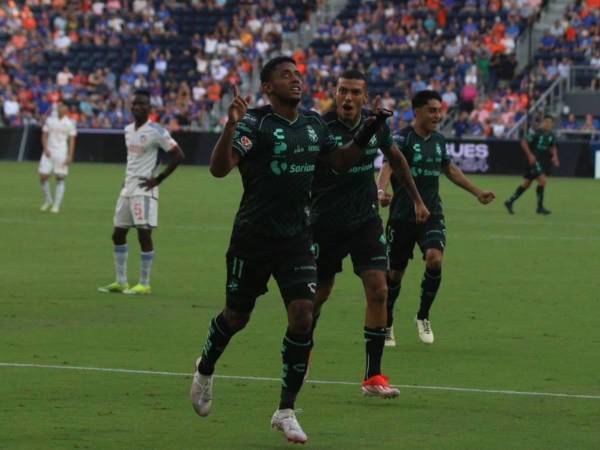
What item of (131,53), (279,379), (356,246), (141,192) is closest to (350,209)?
(356,246)

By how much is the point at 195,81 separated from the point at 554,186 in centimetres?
1876

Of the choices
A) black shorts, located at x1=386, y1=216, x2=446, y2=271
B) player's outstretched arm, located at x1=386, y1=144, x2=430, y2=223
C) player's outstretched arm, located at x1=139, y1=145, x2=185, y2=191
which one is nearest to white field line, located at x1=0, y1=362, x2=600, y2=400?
player's outstretched arm, located at x1=386, y1=144, x2=430, y2=223

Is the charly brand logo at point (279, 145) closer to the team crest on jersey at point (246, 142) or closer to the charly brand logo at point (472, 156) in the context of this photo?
the team crest on jersey at point (246, 142)

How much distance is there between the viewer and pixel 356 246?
1116cm

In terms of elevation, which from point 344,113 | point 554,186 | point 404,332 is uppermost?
point 344,113

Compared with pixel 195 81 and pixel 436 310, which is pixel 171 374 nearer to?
pixel 436 310

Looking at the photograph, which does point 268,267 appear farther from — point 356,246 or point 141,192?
point 141,192

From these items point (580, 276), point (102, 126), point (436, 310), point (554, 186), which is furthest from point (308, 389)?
point (102, 126)

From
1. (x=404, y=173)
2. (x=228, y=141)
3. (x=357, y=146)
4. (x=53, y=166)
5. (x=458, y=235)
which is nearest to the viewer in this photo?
(x=228, y=141)

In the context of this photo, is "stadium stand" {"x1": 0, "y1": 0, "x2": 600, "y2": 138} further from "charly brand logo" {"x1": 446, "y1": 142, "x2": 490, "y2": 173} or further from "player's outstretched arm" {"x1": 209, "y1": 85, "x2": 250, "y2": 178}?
"player's outstretched arm" {"x1": 209, "y1": 85, "x2": 250, "y2": 178}

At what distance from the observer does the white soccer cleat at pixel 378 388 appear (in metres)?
10.3

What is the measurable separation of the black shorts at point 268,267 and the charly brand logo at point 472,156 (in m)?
37.5

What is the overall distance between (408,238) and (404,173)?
188 centimetres

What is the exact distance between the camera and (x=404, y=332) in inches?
561
